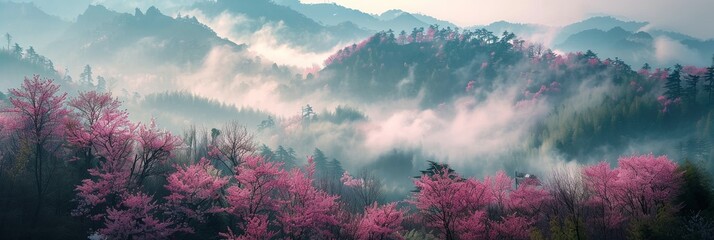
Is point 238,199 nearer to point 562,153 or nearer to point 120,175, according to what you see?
point 120,175

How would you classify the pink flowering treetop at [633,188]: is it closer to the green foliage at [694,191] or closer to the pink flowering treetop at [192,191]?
the green foliage at [694,191]

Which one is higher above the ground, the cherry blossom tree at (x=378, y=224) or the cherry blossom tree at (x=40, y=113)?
the cherry blossom tree at (x=40, y=113)

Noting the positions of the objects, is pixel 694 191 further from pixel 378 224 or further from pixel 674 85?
pixel 674 85

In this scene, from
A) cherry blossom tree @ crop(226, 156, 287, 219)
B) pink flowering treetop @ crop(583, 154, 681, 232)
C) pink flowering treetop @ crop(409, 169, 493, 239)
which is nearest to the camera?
cherry blossom tree @ crop(226, 156, 287, 219)

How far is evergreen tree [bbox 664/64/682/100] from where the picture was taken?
146300 mm

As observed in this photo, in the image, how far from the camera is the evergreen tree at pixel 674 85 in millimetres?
146300

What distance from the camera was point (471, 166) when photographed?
182625 millimetres

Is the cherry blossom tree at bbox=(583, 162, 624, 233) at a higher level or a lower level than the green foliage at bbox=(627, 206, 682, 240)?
lower

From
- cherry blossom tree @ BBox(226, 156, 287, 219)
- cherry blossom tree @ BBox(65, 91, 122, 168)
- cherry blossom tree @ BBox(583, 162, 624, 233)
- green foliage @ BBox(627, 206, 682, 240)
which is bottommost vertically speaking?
cherry blossom tree @ BBox(583, 162, 624, 233)

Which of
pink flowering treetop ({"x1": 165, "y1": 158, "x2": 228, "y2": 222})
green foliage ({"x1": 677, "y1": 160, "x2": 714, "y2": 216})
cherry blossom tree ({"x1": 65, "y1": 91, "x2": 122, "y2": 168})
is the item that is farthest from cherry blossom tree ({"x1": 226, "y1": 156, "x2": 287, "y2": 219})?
green foliage ({"x1": 677, "y1": 160, "x2": 714, "y2": 216})

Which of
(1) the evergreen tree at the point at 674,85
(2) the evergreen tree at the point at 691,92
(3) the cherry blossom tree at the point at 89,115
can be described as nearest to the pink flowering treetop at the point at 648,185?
(3) the cherry blossom tree at the point at 89,115

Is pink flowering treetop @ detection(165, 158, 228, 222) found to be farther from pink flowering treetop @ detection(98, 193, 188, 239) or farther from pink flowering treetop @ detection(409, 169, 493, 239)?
pink flowering treetop @ detection(409, 169, 493, 239)

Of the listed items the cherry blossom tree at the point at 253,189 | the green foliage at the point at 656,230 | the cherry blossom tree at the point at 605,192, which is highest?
the cherry blossom tree at the point at 253,189

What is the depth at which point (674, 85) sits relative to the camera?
14875 cm
